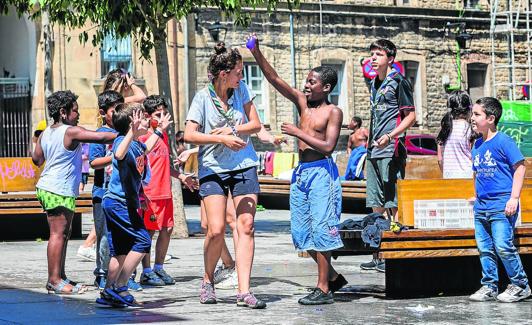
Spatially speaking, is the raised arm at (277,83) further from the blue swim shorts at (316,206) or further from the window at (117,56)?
the window at (117,56)

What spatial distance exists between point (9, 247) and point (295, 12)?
72.5 feet

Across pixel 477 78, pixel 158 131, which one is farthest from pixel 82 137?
pixel 477 78

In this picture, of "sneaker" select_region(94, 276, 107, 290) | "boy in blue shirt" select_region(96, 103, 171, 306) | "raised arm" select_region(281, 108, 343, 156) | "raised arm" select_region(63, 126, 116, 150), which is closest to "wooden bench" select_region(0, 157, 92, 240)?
"sneaker" select_region(94, 276, 107, 290)

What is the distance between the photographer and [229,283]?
38.7 feet

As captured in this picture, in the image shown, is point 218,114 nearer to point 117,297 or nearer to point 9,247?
point 117,297

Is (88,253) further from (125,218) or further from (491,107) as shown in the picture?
(491,107)

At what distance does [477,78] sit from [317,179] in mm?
31477

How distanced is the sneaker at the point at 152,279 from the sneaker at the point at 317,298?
190cm

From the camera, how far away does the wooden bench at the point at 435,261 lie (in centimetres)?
1056

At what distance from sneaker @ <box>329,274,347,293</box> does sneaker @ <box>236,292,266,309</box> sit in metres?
0.85

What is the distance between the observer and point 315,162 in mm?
10641

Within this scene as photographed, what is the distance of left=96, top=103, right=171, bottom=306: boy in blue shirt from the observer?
10203 millimetres

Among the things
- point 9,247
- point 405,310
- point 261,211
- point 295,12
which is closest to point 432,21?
point 295,12

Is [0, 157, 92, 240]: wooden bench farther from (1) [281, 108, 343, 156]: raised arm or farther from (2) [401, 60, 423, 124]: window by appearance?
(2) [401, 60, 423, 124]: window
